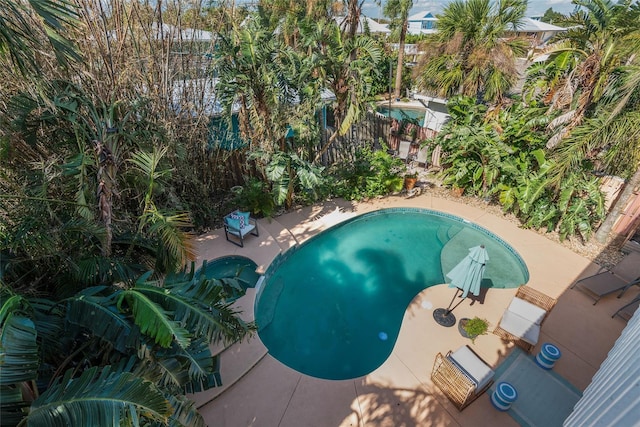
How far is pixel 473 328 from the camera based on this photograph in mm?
6062

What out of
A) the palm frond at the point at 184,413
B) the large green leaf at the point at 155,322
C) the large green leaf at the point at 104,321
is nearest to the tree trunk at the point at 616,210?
the large green leaf at the point at 155,322

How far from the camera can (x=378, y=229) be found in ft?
32.6

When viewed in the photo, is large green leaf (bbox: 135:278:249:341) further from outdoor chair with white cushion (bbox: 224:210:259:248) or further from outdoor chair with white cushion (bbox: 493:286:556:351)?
outdoor chair with white cushion (bbox: 493:286:556:351)

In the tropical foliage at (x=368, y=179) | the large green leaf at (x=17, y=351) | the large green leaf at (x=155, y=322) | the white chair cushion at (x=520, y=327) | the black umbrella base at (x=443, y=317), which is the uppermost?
the large green leaf at (x=17, y=351)

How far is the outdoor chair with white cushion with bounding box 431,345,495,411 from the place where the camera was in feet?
15.4

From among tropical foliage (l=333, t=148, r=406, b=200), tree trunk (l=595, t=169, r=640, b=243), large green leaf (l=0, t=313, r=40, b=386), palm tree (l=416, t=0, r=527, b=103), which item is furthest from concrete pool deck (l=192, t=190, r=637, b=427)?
palm tree (l=416, t=0, r=527, b=103)

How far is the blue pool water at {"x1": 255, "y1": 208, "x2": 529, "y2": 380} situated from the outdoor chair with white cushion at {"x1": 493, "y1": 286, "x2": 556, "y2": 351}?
1.19m

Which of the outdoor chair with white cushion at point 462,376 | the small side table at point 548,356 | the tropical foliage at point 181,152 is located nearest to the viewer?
the tropical foliage at point 181,152

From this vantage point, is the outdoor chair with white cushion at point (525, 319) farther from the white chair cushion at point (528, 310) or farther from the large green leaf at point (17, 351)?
the large green leaf at point (17, 351)

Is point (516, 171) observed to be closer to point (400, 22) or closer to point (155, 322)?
point (155, 322)

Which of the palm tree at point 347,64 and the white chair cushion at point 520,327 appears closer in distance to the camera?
the white chair cushion at point 520,327

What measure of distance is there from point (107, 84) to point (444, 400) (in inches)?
358

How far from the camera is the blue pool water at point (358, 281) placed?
6164mm

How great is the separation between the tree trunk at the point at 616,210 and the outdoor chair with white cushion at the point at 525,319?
14.3 feet
